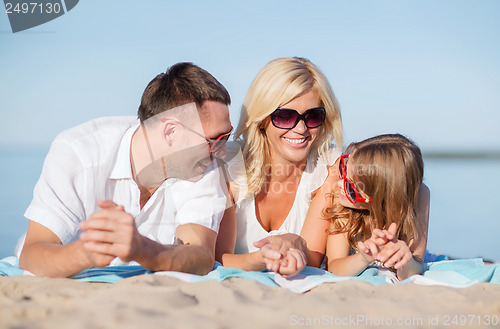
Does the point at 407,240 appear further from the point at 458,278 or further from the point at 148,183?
the point at 148,183

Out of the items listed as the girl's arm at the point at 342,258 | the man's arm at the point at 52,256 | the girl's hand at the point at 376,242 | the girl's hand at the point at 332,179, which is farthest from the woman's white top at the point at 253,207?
the man's arm at the point at 52,256

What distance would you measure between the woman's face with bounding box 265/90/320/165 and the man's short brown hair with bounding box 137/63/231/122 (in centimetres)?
67

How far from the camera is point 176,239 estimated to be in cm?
359

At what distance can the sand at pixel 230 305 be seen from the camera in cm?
213

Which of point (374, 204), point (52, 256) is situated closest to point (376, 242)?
point (374, 204)

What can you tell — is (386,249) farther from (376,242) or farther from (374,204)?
(374,204)

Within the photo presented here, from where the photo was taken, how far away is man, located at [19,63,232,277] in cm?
318

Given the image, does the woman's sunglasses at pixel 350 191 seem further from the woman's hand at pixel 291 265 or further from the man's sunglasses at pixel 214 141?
the man's sunglasses at pixel 214 141

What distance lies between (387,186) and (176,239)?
158cm

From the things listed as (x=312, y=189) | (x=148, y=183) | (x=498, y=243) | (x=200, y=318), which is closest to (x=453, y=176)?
(x=498, y=243)

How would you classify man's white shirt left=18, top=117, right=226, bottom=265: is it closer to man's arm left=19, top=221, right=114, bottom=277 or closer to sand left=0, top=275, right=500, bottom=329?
man's arm left=19, top=221, right=114, bottom=277

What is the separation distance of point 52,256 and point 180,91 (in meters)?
1.56

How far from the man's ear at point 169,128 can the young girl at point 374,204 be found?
1.32m

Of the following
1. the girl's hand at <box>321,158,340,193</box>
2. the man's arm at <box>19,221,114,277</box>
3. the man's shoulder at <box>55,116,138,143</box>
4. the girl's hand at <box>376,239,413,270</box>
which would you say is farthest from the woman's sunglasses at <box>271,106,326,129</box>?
the man's arm at <box>19,221,114,277</box>
